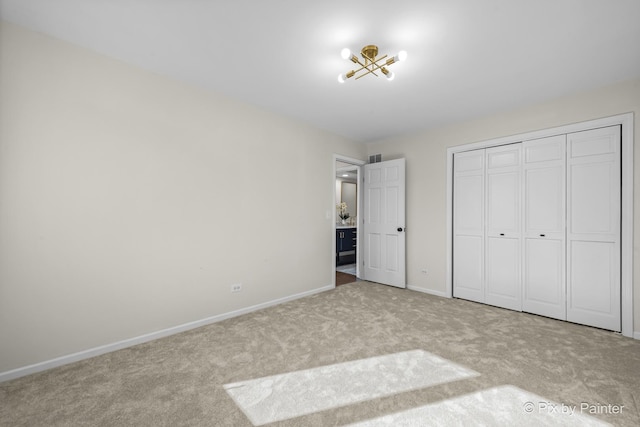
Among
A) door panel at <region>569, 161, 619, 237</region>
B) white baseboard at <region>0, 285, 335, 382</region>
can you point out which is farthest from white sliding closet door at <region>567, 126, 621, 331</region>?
white baseboard at <region>0, 285, 335, 382</region>

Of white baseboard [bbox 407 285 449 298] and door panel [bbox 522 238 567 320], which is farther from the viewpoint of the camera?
white baseboard [bbox 407 285 449 298]

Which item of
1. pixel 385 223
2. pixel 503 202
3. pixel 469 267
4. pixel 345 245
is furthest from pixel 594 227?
pixel 345 245

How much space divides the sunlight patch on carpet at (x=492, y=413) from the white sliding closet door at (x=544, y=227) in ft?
6.34

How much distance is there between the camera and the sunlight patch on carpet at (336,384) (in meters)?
1.72

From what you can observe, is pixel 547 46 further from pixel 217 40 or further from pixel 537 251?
pixel 217 40

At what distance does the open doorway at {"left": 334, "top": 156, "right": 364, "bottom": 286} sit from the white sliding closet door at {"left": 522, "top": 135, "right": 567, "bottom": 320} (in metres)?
2.52

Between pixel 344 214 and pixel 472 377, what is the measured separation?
571 cm

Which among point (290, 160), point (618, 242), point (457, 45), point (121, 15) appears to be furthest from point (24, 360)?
point (618, 242)

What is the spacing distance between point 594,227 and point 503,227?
0.86 meters

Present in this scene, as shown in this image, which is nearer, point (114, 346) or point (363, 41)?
point (363, 41)

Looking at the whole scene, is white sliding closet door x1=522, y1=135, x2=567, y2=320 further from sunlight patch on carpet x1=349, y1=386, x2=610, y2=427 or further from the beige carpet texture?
sunlight patch on carpet x1=349, y1=386, x2=610, y2=427

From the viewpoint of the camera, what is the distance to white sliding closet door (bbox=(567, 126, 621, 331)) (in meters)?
2.88

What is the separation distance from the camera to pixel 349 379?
6.60 ft

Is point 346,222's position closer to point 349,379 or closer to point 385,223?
point 385,223
